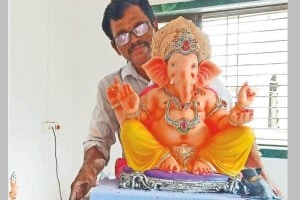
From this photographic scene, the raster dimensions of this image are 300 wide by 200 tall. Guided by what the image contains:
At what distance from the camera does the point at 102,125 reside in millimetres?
1107

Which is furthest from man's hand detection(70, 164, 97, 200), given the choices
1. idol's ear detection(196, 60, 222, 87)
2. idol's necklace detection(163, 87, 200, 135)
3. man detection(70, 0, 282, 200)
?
idol's ear detection(196, 60, 222, 87)

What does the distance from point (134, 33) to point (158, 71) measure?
0.14m

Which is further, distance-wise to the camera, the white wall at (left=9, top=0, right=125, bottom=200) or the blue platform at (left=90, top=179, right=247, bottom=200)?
the white wall at (left=9, top=0, right=125, bottom=200)

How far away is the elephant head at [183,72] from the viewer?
0.99m

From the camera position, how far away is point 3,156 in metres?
1.18

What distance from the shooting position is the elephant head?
990mm

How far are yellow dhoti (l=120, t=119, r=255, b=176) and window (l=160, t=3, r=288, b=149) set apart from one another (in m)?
0.05

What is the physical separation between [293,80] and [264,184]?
0.26m

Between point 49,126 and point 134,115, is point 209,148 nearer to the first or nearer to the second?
point 134,115

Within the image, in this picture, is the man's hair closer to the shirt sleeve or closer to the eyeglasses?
the eyeglasses

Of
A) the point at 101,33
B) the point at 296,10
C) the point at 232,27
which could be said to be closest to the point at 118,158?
the point at 101,33

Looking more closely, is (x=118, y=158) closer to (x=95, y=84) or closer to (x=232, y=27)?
(x=95, y=84)

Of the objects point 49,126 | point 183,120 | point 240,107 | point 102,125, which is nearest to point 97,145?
point 102,125

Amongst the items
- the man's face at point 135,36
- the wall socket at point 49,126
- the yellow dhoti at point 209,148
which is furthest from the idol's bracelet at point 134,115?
the wall socket at point 49,126
